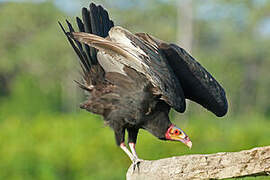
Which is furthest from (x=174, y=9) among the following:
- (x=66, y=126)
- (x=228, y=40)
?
(x=66, y=126)

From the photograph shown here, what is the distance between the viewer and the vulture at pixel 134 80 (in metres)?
4.65

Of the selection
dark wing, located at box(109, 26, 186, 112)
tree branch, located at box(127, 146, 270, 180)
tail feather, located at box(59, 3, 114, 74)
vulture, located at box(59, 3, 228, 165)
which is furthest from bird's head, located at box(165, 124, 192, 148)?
tail feather, located at box(59, 3, 114, 74)

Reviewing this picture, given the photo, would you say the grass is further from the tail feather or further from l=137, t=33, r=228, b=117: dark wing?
the tail feather

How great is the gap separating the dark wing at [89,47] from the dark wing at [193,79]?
17.9 inches

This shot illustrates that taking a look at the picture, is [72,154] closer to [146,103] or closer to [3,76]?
[146,103]

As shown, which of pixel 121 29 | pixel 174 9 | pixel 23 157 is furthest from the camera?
pixel 174 9

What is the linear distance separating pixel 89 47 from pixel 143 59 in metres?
0.88

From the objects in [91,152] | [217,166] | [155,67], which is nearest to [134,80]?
[155,67]

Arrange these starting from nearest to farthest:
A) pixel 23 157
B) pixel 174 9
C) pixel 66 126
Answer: pixel 23 157, pixel 66 126, pixel 174 9

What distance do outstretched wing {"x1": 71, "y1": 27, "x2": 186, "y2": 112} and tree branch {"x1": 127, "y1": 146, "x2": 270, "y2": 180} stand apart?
69cm

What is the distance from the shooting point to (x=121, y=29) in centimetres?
482

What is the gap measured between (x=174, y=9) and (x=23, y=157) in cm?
3519

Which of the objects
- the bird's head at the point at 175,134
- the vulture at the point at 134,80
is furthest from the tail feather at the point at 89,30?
the bird's head at the point at 175,134

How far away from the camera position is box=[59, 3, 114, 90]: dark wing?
527 centimetres
